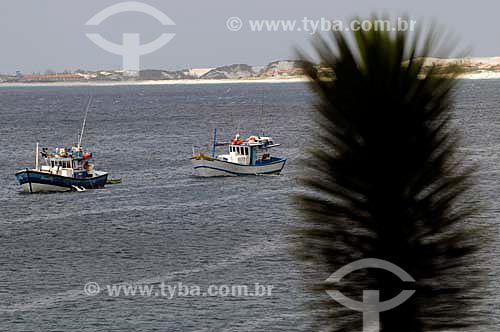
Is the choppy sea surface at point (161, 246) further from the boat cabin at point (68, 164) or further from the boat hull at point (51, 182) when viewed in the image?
the boat cabin at point (68, 164)

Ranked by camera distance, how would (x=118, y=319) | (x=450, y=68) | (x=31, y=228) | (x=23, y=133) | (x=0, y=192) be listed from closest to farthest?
(x=450, y=68), (x=118, y=319), (x=31, y=228), (x=0, y=192), (x=23, y=133)

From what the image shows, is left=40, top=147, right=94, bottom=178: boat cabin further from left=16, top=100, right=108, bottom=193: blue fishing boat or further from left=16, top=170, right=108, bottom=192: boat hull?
left=16, top=170, right=108, bottom=192: boat hull

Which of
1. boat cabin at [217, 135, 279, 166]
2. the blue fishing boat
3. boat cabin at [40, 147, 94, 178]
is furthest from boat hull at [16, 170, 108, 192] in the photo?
boat cabin at [217, 135, 279, 166]

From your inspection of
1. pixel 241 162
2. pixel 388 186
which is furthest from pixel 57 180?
pixel 388 186

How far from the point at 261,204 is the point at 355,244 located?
47.1 meters

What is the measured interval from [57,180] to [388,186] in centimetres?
5645

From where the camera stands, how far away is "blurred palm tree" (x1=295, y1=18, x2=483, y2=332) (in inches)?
252

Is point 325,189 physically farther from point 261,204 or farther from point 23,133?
point 23,133

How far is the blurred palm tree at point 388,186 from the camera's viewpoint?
6.40 m

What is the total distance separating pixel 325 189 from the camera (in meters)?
6.60

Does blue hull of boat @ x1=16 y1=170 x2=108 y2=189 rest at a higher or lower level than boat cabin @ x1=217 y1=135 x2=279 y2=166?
lower

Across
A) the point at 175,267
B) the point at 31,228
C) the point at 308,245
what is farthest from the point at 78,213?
the point at 308,245

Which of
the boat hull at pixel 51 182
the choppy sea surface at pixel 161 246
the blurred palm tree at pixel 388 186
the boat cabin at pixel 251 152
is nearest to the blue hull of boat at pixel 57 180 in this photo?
the boat hull at pixel 51 182

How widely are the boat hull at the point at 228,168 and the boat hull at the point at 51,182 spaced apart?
26.9 feet
